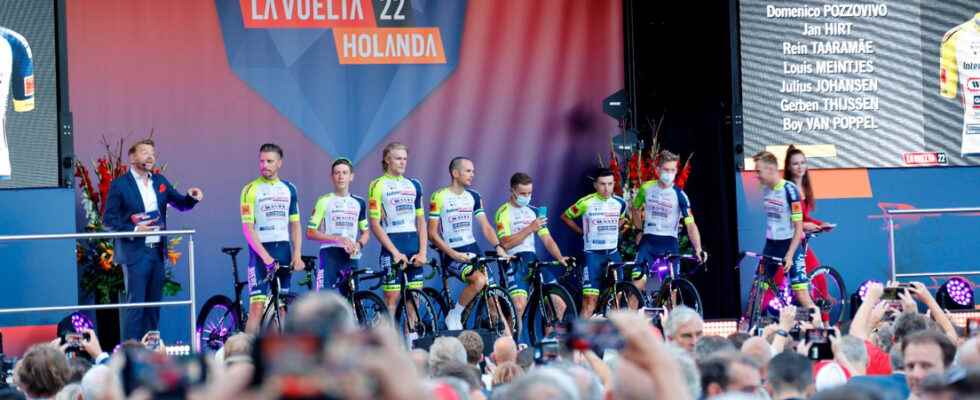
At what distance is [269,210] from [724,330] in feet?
13.4

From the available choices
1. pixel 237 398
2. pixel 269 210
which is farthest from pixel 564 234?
pixel 237 398

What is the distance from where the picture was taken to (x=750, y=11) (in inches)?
533

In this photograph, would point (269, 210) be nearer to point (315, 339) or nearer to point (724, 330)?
point (724, 330)

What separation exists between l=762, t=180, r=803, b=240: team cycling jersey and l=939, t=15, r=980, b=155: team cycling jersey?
84.5 inches

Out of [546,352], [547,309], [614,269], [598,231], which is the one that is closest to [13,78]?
[547,309]

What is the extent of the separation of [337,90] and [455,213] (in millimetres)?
2143

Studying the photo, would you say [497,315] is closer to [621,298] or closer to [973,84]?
[621,298]

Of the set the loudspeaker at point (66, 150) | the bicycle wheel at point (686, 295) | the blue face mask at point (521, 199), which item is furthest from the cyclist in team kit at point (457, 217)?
the loudspeaker at point (66, 150)

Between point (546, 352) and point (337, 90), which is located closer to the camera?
point (546, 352)

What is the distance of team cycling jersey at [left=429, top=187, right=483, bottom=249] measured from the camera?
1262cm

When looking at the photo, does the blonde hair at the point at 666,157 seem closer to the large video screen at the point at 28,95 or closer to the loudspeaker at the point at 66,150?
the loudspeaker at the point at 66,150

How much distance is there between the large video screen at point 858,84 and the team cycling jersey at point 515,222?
2200mm

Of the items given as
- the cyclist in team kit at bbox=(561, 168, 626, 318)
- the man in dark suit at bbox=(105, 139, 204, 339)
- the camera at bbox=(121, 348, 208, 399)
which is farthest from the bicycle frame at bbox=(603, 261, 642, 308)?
the camera at bbox=(121, 348, 208, 399)

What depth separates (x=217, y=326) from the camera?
480 inches
